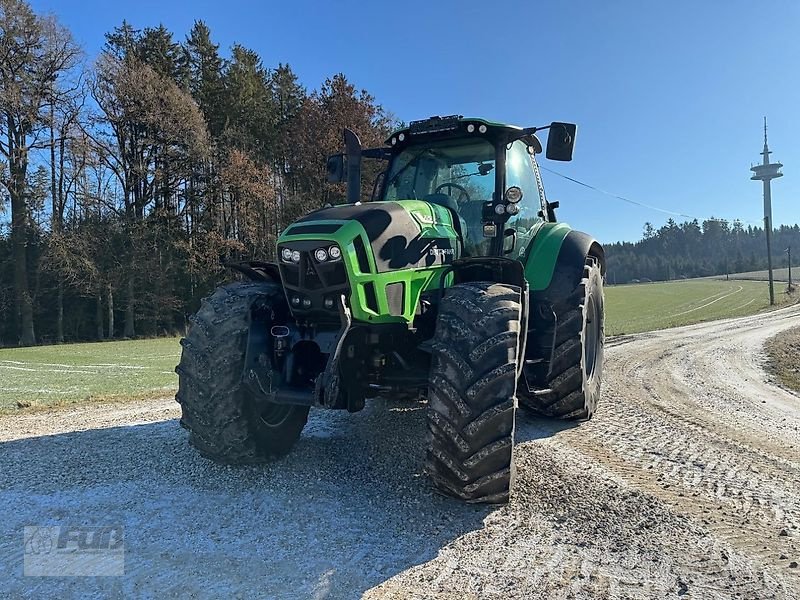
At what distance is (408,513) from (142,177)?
98.5 ft

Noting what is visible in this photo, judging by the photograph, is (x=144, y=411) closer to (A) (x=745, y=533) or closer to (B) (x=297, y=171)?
(A) (x=745, y=533)

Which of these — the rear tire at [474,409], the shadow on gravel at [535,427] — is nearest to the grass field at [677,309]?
the shadow on gravel at [535,427]

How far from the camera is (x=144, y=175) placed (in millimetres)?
29562

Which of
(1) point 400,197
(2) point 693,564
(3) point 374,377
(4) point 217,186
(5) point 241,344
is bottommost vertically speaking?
(2) point 693,564

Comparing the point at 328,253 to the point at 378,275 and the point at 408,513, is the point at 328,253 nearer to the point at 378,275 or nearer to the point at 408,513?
the point at 378,275

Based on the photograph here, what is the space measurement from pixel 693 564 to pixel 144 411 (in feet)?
20.7

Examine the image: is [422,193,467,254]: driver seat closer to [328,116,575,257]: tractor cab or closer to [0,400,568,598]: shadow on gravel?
[328,116,575,257]: tractor cab

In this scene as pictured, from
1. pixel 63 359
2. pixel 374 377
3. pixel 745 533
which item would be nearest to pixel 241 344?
pixel 374 377

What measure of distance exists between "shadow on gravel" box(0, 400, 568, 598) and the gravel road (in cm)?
1

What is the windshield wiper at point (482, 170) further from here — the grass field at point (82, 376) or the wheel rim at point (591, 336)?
the grass field at point (82, 376)

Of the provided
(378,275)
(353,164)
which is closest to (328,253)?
(378,275)

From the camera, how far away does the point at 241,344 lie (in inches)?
172
